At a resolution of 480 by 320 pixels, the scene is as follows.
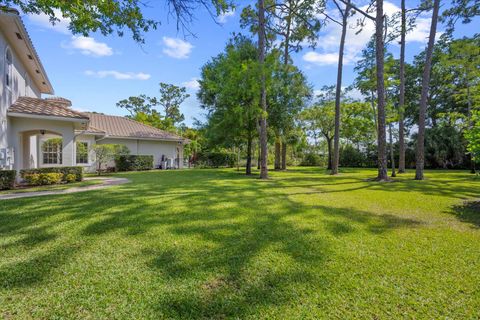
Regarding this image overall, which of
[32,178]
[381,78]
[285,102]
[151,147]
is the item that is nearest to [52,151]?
[151,147]

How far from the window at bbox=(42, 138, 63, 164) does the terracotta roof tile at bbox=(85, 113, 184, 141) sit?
3.90 metres

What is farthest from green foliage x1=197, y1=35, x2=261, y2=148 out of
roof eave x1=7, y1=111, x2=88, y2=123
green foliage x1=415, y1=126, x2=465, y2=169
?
green foliage x1=415, y1=126, x2=465, y2=169

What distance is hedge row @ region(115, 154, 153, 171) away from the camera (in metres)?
19.1

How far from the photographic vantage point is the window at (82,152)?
56.5 feet

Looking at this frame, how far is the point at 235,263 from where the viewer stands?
320 cm

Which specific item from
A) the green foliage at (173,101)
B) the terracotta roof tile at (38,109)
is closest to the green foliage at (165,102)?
the green foliage at (173,101)

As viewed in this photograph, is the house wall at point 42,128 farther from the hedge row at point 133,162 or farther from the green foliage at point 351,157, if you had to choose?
the green foliage at point 351,157

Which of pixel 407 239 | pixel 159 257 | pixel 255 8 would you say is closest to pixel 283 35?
pixel 255 8

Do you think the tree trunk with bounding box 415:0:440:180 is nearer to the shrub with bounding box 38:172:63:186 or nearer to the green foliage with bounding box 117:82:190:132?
the shrub with bounding box 38:172:63:186

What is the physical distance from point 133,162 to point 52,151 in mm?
5259

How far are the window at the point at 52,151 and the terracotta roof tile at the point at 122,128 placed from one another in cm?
390

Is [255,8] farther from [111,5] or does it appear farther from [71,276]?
[71,276]

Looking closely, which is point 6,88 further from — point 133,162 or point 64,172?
point 133,162

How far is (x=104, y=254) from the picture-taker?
11.2 feet
